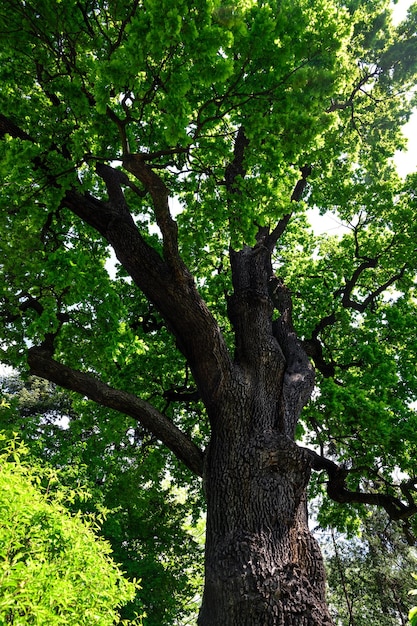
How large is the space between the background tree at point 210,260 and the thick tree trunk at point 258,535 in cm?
2

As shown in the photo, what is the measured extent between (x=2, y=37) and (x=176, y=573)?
1529 cm

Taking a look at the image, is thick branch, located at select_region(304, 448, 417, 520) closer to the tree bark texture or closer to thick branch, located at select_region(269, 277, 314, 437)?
thick branch, located at select_region(269, 277, 314, 437)

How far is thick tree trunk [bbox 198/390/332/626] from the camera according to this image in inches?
148

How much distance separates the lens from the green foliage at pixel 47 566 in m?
2.71

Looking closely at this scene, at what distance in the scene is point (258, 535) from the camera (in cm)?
420

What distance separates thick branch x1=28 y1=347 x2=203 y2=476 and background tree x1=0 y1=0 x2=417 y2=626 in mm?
30

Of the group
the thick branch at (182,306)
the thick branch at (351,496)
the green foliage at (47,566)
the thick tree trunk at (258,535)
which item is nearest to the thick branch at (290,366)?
the thick tree trunk at (258,535)

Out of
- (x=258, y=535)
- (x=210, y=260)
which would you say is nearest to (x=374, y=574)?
(x=210, y=260)

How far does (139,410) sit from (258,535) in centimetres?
258

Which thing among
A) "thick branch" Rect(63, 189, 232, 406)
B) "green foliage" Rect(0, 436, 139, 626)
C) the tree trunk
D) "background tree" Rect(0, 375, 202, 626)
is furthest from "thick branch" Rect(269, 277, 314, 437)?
"background tree" Rect(0, 375, 202, 626)

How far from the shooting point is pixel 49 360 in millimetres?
6527

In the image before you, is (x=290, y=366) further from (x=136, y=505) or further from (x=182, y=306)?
(x=136, y=505)

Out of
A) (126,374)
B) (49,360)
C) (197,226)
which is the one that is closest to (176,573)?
(126,374)

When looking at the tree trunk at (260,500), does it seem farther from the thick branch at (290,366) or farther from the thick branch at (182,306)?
the thick branch at (182,306)
